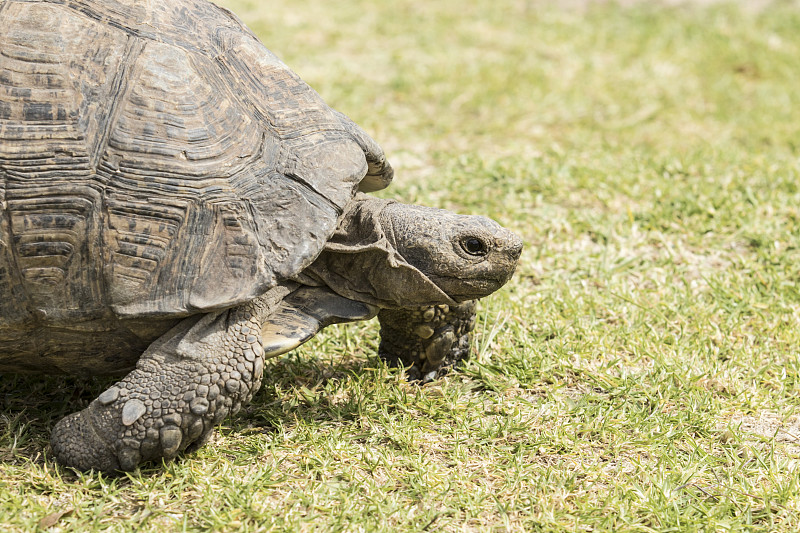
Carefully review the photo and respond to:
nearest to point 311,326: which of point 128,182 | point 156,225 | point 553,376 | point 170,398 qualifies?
point 170,398

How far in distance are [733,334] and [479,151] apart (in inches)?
109

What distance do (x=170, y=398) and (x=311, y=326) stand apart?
0.56 m

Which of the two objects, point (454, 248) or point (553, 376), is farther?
point (553, 376)

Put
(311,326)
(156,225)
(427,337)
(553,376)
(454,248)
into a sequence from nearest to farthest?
(156,225)
(311,326)
(454,248)
(427,337)
(553,376)

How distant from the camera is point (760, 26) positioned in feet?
31.4

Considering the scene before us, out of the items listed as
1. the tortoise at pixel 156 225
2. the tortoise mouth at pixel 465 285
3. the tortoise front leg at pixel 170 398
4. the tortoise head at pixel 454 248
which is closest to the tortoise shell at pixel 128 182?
the tortoise at pixel 156 225

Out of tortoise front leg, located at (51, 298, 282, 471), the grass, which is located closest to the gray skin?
tortoise front leg, located at (51, 298, 282, 471)

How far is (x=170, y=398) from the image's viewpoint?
279 cm

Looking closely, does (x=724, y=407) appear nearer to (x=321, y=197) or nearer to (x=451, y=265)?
(x=451, y=265)

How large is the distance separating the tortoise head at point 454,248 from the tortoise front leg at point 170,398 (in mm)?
684

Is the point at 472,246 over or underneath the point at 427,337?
over

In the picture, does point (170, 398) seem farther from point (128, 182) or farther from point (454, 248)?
point (454, 248)

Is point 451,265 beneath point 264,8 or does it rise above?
beneath

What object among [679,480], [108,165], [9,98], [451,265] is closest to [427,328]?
[451,265]
